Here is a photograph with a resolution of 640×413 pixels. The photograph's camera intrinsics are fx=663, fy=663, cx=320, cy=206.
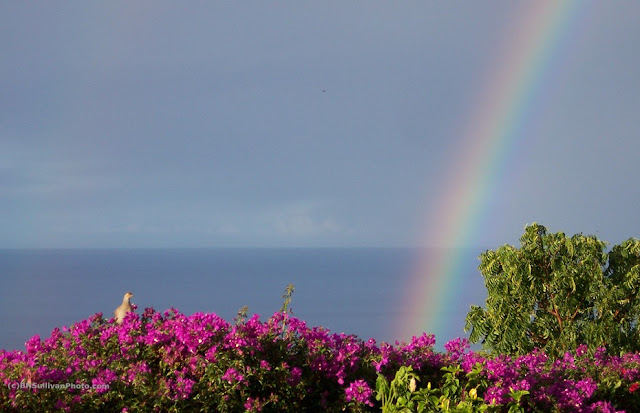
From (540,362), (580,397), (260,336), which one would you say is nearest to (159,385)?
(260,336)

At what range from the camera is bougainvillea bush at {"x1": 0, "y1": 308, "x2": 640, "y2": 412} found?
389 centimetres

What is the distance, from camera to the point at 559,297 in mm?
8281

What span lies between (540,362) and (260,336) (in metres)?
2.51

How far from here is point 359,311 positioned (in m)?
69.2

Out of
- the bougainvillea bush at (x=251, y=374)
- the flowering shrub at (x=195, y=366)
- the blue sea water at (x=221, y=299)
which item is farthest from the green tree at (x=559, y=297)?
the blue sea water at (x=221, y=299)

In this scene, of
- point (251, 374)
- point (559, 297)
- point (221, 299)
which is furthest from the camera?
point (221, 299)

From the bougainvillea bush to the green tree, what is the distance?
3284 millimetres

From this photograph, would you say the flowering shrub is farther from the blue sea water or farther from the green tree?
the blue sea water

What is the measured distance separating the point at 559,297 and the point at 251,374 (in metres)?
5.47

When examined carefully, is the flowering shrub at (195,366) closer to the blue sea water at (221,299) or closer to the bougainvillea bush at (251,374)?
the bougainvillea bush at (251,374)

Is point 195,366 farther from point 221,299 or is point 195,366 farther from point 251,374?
point 221,299

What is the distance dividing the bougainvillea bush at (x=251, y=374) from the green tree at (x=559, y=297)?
10.8 ft

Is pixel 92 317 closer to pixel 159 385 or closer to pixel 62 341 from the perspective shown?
pixel 62 341

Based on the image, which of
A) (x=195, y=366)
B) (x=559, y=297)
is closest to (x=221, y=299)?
(x=559, y=297)
